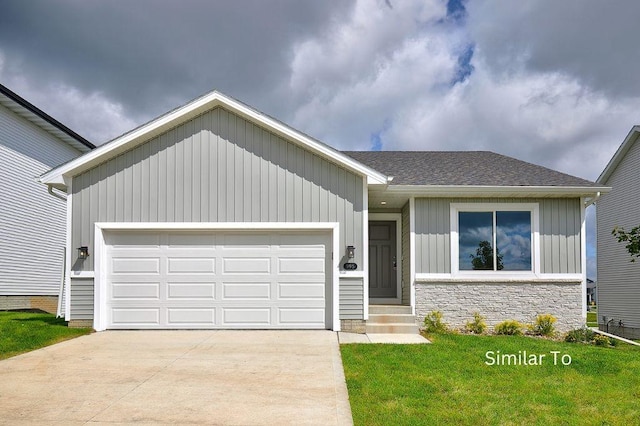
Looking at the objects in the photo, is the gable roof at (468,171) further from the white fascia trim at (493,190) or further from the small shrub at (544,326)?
the small shrub at (544,326)

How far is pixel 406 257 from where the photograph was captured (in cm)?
1312

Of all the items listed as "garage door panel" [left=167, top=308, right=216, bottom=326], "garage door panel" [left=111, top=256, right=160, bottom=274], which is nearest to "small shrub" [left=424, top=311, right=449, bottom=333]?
"garage door panel" [left=167, top=308, right=216, bottom=326]

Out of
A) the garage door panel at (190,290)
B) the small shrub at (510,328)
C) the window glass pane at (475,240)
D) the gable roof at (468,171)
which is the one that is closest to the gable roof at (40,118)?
the garage door panel at (190,290)

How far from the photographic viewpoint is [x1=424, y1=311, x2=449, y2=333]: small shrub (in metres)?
11.8

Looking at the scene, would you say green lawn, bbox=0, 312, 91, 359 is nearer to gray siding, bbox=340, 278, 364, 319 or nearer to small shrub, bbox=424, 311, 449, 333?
gray siding, bbox=340, 278, 364, 319

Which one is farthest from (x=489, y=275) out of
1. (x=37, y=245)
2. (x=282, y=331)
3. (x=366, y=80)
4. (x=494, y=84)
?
(x=37, y=245)

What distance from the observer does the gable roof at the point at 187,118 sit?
11.1 metres

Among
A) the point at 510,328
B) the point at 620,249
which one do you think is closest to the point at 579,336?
the point at 510,328

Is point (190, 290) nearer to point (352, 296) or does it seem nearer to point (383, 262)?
point (352, 296)

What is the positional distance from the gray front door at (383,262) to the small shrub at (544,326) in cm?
351

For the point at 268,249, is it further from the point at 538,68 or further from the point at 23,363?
the point at 538,68

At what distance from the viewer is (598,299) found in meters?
23.1

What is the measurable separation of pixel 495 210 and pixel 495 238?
645 mm

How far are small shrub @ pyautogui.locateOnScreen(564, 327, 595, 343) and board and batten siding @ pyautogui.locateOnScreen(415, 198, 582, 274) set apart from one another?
1379 mm
